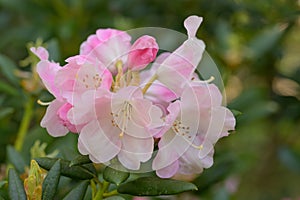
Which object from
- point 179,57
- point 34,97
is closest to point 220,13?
point 34,97

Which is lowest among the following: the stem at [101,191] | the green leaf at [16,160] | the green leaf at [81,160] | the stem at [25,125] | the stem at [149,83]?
the stem at [25,125]

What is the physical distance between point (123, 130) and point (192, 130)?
3.9 inches

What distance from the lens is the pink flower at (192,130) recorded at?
81cm

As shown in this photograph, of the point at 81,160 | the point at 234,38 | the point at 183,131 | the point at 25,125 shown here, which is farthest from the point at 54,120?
the point at 234,38

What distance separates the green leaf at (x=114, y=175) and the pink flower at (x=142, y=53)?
0.48 ft

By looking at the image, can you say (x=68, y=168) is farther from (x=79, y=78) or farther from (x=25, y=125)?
(x=25, y=125)

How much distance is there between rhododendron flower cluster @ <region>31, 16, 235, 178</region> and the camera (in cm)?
79

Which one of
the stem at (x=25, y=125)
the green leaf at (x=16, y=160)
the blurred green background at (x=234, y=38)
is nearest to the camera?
the green leaf at (x=16, y=160)

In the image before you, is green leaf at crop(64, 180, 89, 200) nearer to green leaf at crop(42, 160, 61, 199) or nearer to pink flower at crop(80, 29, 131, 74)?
green leaf at crop(42, 160, 61, 199)

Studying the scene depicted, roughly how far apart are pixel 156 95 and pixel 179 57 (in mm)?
61

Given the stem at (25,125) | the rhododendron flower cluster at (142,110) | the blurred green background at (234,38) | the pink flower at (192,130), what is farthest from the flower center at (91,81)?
the blurred green background at (234,38)

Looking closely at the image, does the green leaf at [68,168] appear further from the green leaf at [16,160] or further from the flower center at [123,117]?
the green leaf at [16,160]

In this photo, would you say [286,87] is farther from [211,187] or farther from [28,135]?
[28,135]

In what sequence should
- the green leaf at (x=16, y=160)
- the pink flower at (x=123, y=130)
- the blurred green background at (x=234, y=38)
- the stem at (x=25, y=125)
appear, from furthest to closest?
the blurred green background at (x=234, y=38) < the stem at (x=25, y=125) < the green leaf at (x=16, y=160) < the pink flower at (x=123, y=130)
